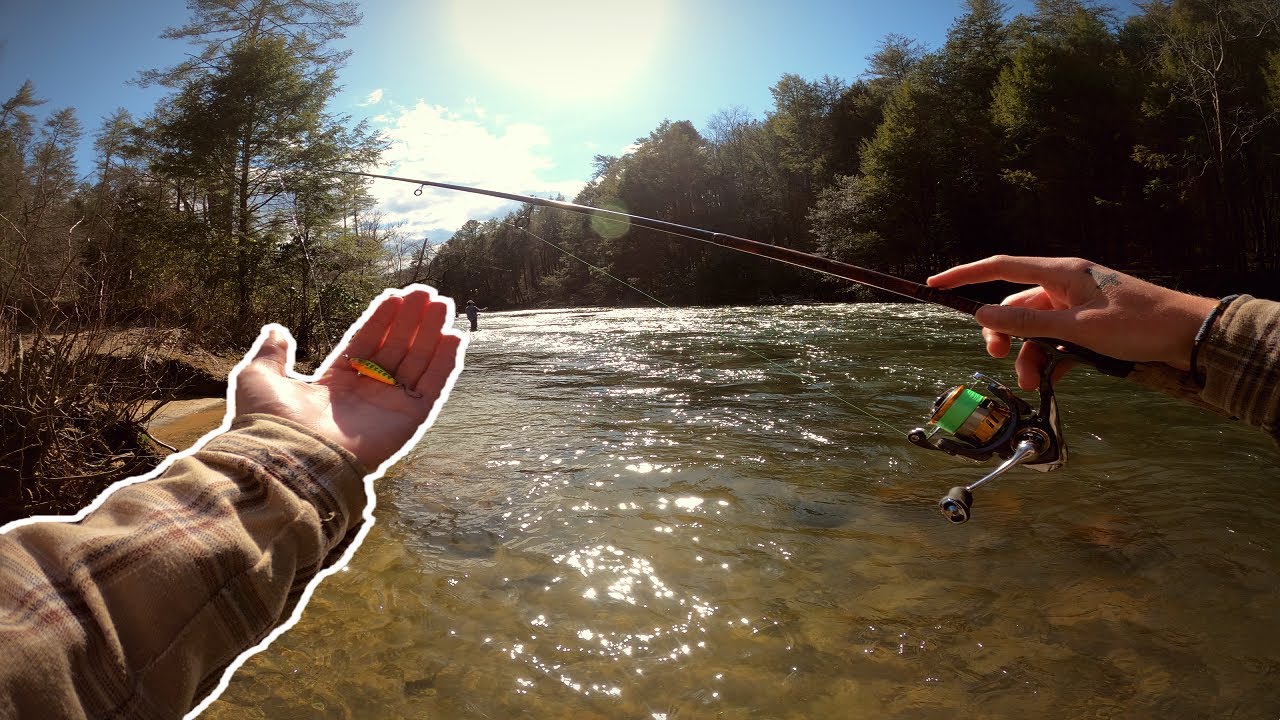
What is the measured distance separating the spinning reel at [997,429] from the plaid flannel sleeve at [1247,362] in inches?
23.6

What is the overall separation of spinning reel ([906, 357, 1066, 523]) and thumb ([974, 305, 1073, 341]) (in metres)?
0.45

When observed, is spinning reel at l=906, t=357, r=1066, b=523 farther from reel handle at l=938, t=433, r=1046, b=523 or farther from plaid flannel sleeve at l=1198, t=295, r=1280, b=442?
plaid flannel sleeve at l=1198, t=295, r=1280, b=442

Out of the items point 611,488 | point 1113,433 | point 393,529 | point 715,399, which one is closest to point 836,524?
point 611,488

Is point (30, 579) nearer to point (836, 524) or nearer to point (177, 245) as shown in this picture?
point (836, 524)

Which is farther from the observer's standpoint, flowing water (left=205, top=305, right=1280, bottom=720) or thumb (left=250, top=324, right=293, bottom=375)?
flowing water (left=205, top=305, right=1280, bottom=720)

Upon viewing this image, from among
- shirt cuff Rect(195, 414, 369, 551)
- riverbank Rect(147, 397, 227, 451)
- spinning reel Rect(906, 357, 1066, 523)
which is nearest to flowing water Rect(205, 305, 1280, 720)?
spinning reel Rect(906, 357, 1066, 523)

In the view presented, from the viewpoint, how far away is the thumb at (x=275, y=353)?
147 cm

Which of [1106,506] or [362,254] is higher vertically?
[362,254]

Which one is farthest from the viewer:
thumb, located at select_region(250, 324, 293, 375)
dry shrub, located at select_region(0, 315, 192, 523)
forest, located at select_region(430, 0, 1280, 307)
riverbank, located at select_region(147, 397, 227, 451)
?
forest, located at select_region(430, 0, 1280, 307)

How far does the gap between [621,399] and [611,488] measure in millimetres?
3941

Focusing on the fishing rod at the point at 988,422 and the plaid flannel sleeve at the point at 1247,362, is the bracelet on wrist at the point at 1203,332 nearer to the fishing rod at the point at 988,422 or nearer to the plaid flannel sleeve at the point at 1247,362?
the plaid flannel sleeve at the point at 1247,362

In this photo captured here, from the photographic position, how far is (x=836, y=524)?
4.61m

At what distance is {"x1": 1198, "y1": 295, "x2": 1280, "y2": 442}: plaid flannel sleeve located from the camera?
1.67 meters

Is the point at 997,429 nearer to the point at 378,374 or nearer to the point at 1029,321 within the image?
the point at 1029,321
